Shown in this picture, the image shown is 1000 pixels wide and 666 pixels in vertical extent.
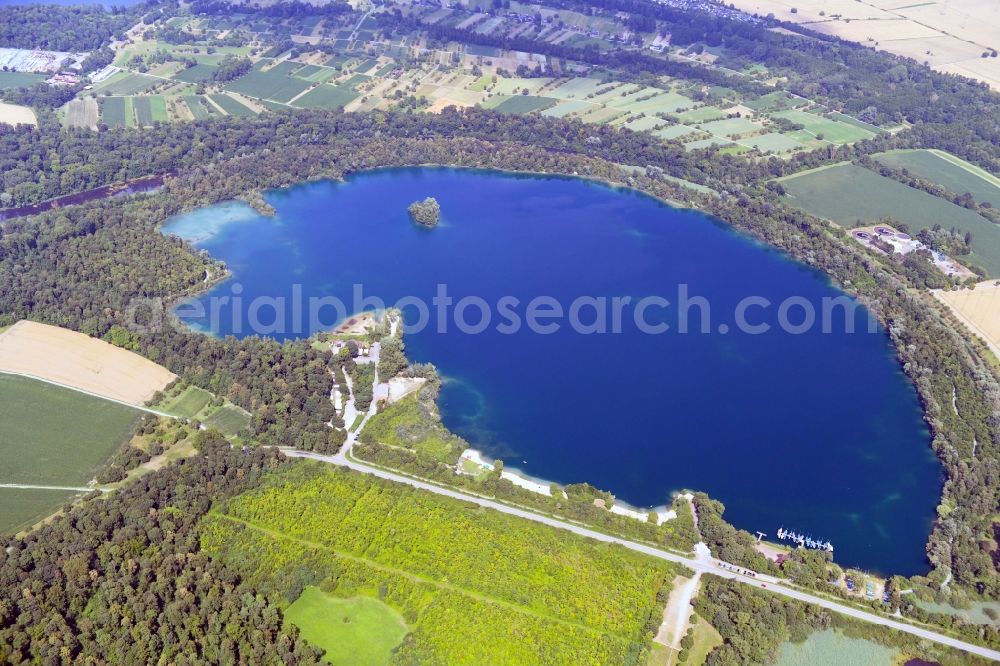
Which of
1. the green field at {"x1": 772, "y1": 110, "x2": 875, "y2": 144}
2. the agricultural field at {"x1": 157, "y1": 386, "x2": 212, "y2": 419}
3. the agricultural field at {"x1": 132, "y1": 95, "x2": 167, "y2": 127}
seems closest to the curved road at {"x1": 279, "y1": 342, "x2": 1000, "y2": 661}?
the agricultural field at {"x1": 157, "y1": 386, "x2": 212, "y2": 419}

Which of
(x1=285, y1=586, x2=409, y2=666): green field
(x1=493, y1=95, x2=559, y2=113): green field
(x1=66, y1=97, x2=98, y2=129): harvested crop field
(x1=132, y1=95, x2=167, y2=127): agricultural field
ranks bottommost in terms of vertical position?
(x1=285, y1=586, x2=409, y2=666): green field

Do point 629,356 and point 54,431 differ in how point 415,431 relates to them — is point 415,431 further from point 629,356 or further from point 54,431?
point 54,431

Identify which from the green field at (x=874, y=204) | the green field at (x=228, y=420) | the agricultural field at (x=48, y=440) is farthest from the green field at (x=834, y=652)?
the green field at (x=874, y=204)

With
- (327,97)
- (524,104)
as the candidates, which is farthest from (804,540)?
(327,97)

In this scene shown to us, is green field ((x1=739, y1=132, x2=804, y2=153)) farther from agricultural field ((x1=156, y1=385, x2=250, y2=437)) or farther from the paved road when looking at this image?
agricultural field ((x1=156, y1=385, x2=250, y2=437))

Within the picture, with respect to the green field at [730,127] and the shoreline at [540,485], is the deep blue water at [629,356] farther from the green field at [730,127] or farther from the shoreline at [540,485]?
the green field at [730,127]

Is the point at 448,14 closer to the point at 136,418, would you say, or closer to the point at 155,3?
the point at 155,3

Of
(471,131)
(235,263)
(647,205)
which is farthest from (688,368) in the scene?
(471,131)
